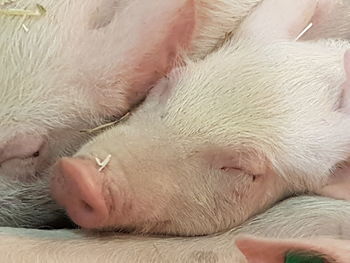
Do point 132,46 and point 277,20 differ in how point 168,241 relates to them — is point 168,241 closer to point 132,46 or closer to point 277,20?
point 132,46

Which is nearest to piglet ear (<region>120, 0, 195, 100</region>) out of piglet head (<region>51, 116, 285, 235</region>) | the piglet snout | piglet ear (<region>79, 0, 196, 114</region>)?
piglet ear (<region>79, 0, 196, 114</region>)

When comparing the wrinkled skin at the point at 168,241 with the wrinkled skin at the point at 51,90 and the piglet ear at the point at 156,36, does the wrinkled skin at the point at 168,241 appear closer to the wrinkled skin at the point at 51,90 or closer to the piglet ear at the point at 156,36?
the wrinkled skin at the point at 51,90

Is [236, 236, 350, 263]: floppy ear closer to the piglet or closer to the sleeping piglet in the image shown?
the sleeping piglet

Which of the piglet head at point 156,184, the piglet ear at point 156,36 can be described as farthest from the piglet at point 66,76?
the piglet head at point 156,184

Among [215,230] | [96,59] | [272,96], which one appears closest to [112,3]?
[96,59]

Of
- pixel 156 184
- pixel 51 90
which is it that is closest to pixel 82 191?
pixel 156 184

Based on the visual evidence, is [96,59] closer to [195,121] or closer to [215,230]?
[195,121]
